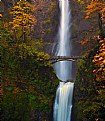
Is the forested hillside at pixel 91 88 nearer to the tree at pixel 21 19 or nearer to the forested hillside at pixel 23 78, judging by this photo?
the forested hillside at pixel 23 78

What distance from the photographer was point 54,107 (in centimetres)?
1545

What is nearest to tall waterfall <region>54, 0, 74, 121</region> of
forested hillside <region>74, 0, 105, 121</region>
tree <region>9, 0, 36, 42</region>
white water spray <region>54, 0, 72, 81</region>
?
white water spray <region>54, 0, 72, 81</region>

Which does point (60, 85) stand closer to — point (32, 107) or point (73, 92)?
point (73, 92)

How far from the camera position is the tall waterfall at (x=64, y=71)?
14898mm

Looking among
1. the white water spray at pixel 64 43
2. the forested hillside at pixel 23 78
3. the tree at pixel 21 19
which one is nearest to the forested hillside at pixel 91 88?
the forested hillside at pixel 23 78

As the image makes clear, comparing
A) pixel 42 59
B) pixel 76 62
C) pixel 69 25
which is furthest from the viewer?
pixel 69 25

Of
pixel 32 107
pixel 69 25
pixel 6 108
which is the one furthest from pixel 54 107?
pixel 69 25

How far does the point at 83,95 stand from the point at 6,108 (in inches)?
183

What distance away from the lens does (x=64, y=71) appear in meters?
18.8

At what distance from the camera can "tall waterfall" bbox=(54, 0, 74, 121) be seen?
48.9 feet

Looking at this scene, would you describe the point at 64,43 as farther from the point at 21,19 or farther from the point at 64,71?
the point at 21,19

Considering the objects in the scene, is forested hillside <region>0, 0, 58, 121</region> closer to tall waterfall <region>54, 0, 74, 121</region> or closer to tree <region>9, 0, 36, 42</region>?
tree <region>9, 0, 36, 42</region>

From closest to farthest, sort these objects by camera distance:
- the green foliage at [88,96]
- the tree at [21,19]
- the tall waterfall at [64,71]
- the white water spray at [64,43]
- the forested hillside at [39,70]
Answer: the green foliage at [88,96]
the forested hillside at [39,70]
the tall waterfall at [64,71]
the tree at [21,19]
the white water spray at [64,43]

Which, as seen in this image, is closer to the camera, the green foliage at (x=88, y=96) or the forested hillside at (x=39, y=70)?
the green foliage at (x=88, y=96)
